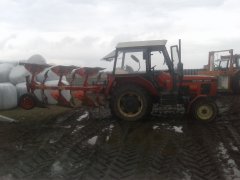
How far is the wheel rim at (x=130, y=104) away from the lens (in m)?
9.05

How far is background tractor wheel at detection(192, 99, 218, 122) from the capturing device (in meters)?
8.77

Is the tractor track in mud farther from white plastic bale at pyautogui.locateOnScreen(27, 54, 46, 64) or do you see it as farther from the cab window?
white plastic bale at pyautogui.locateOnScreen(27, 54, 46, 64)

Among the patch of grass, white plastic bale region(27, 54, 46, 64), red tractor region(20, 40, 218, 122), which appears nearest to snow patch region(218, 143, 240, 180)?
red tractor region(20, 40, 218, 122)

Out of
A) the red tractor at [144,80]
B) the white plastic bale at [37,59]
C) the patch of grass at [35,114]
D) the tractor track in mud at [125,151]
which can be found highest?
the white plastic bale at [37,59]

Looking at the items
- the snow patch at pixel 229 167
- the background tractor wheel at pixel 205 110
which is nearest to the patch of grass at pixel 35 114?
the background tractor wheel at pixel 205 110

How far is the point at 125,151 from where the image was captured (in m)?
6.08

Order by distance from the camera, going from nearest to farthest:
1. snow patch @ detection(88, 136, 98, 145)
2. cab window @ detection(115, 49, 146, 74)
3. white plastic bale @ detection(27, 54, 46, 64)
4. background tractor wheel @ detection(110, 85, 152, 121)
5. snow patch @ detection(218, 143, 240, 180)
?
snow patch @ detection(218, 143, 240, 180) → snow patch @ detection(88, 136, 98, 145) → background tractor wheel @ detection(110, 85, 152, 121) → cab window @ detection(115, 49, 146, 74) → white plastic bale @ detection(27, 54, 46, 64)

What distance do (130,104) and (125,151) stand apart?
304 cm

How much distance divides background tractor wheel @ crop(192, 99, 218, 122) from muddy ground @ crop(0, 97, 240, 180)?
20cm

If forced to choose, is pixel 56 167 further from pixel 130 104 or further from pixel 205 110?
pixel 205 110

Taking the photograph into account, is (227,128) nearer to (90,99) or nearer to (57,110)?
(90,99)

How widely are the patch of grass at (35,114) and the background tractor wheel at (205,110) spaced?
12.0 ft

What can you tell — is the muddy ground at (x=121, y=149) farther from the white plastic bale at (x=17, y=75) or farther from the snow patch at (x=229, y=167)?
the white plastic bale at (x=17, y=75)

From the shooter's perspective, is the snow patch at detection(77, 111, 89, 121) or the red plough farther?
the snow patch at detection(77, 111, 89, 121)
